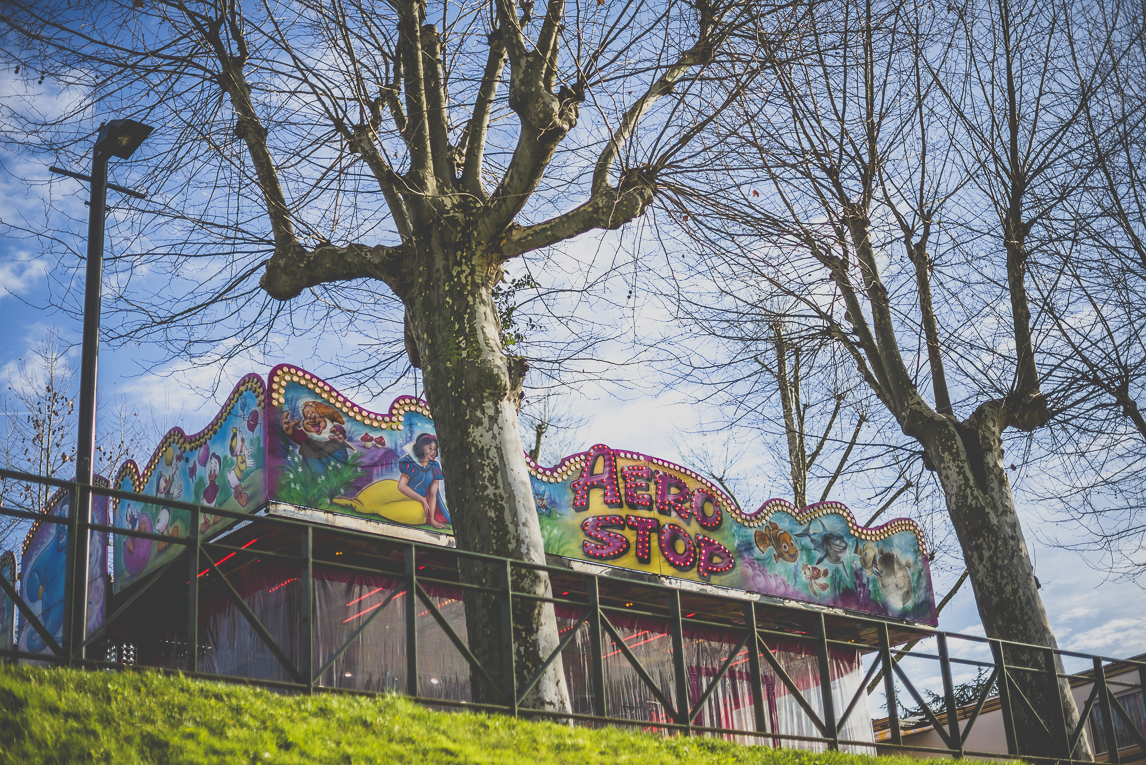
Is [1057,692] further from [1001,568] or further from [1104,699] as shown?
[1001,568]

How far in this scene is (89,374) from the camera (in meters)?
7.33

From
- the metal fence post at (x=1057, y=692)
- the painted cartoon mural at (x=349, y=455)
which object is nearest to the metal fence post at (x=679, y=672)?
the painted cartoon mural at (x=349, y=455)

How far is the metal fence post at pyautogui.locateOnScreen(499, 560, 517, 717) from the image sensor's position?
695 centimetres

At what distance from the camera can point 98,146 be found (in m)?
8.23

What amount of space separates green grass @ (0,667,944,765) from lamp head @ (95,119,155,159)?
4.67 meters

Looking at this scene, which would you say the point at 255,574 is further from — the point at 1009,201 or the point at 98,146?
the point at 1009,201

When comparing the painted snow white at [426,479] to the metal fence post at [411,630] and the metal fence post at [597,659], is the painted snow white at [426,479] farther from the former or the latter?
the metal fence post at [411,630]

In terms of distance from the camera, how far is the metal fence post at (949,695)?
370 inches

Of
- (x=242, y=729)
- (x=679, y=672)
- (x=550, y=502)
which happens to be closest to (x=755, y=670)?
(x=679, y=672)

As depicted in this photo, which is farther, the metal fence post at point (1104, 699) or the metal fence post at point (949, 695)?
the metal fence post at point (1104, 699)

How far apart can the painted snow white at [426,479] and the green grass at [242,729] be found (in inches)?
197

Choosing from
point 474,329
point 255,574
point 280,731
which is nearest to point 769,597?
point 255,574

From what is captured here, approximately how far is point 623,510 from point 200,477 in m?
5.59

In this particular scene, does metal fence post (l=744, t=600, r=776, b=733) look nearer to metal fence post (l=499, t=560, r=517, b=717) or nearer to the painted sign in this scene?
metal fence post (l=499, t=560, r=517, b=717)
